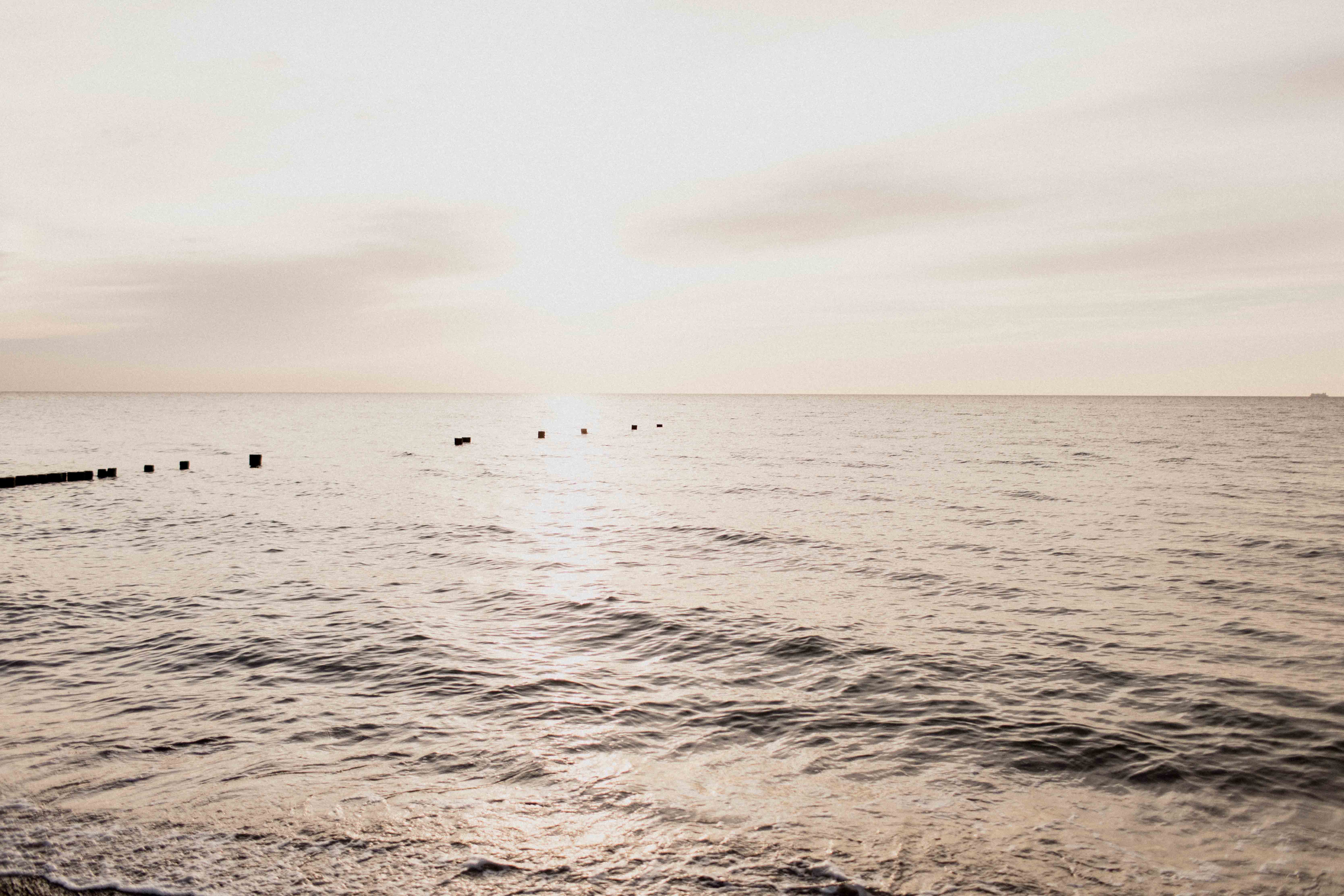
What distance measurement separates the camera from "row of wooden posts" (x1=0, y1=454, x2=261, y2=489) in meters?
33.2

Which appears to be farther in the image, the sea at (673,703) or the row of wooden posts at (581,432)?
the row of wooden posts at (581,432)

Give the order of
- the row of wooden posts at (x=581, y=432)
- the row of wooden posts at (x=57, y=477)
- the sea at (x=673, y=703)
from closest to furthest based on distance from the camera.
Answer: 1. the sea at (x=673, y=703)
2. the row of wooden posts at (x=57, y=477)
3. the row of wooden posts at (x=581, y=432)

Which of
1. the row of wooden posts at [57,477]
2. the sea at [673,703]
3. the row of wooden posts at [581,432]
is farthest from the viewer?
the row of wooden posts at [581,432]

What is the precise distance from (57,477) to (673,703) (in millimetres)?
38241

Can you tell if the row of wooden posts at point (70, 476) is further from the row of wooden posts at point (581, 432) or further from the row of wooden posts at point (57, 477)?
the row of wooden posts at point (581, 432)

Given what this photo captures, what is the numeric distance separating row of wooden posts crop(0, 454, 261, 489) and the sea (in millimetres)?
9408

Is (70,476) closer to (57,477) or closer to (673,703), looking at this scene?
(57,477)

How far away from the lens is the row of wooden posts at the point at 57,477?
33.2m

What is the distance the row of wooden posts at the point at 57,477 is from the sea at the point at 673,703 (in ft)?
30.9

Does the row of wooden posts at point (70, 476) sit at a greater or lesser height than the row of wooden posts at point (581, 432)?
lesser

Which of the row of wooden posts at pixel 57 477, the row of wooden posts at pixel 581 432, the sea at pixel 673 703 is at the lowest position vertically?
the sea at pixel 673 703

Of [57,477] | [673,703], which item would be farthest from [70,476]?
[673,703]

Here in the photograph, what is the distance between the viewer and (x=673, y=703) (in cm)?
1029

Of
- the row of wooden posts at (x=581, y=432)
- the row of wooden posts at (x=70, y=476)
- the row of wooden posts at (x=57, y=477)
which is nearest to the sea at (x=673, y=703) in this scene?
the row of wooden posts at (x=57, y=477)
